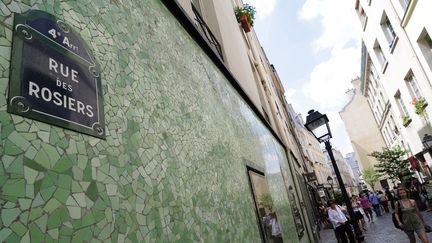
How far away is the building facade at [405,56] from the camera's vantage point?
1270 centimetres

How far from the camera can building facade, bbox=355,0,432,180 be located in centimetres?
1270

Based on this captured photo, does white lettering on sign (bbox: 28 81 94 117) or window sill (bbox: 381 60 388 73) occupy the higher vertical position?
window sill (bbox: 381 60 388 73)

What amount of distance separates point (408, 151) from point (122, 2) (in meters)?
23.3

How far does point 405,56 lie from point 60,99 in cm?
1645

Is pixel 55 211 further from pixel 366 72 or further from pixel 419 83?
pixel 366 72

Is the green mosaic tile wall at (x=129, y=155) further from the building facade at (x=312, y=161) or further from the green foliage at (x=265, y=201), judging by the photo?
the building facade at (x=312, y=161)

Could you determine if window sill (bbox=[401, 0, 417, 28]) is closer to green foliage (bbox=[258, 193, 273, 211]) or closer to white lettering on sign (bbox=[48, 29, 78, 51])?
green foliage (bbox=[258, 193, 273, 211])

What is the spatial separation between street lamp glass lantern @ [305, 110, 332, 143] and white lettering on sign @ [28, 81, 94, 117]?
26.6 ft

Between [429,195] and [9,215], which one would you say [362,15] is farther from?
[9,215]

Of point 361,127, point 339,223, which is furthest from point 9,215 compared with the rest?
point 361,127

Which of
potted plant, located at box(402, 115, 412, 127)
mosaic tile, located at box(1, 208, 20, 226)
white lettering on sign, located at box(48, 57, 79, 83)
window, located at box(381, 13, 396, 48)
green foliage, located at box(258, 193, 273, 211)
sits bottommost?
mosaic tile, located at box(1, 208, 20, 226)

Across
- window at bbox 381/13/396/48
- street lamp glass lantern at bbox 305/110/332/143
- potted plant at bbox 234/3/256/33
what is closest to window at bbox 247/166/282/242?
street lamp glass lantern at bbox 305/110/332/143

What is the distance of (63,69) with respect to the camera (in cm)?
147

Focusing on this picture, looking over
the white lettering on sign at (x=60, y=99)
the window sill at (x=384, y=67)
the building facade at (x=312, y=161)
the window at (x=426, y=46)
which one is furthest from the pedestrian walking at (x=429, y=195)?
the white lettering on sign at (x=60, y=99)
